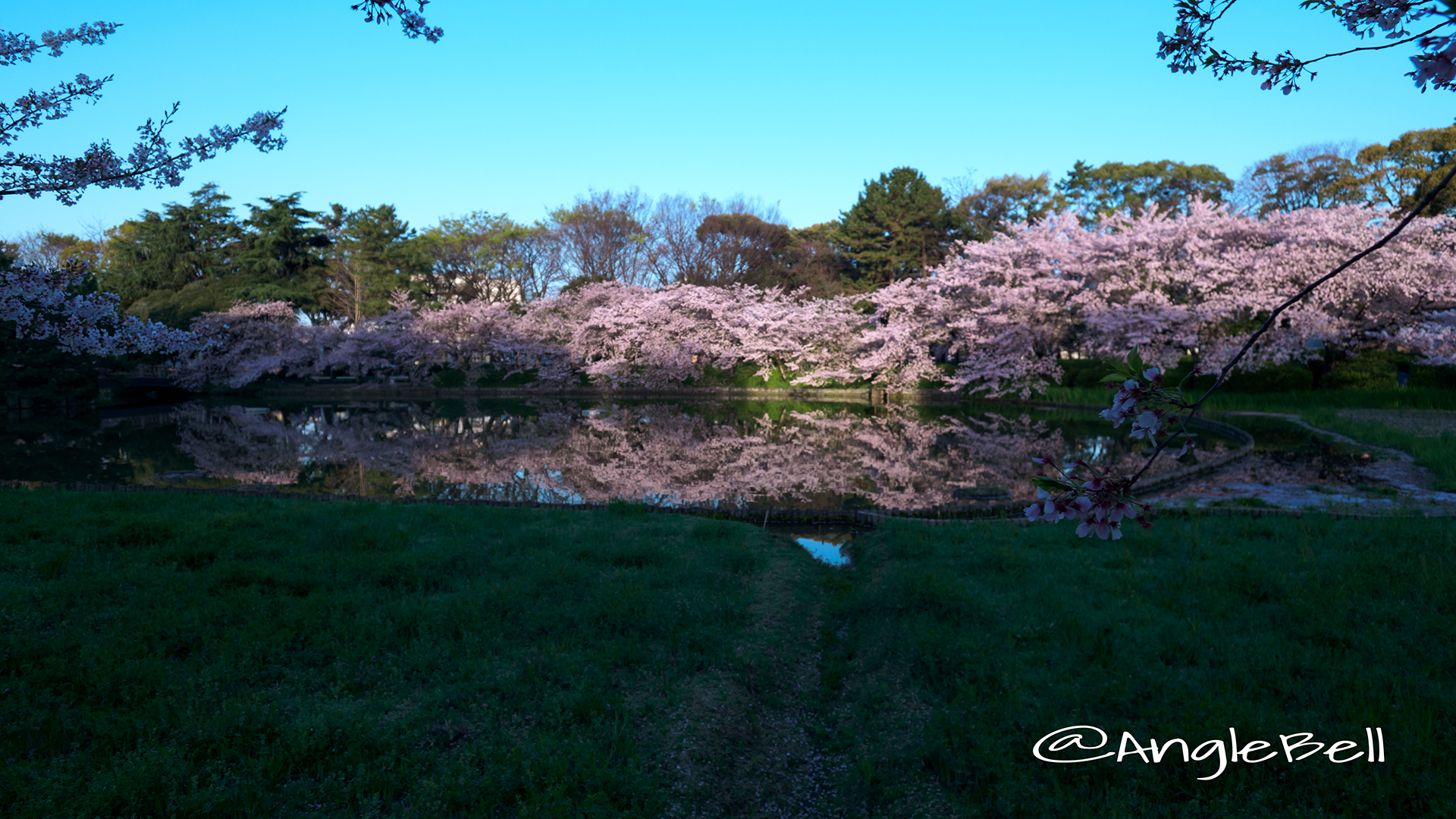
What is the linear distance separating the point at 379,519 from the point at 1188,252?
83.8 ft

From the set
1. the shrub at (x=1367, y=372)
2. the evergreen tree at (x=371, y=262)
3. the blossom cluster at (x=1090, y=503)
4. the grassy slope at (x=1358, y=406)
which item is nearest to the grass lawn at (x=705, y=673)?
the blossom cluster at (x=1090, y=503)

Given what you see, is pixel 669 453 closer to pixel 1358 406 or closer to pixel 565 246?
pixel 1358 406

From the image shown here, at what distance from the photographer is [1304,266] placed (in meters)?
21.2

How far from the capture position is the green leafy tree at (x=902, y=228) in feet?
142

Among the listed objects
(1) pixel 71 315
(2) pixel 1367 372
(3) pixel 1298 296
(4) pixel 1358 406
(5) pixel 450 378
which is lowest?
(4) pixel 1358 406

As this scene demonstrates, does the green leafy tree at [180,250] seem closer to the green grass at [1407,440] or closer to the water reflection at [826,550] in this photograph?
the water reflection at [826,550]

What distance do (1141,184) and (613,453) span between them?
46722 millimetres

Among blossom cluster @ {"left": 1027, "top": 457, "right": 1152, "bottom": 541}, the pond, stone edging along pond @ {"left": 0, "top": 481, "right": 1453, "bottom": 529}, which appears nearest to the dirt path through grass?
blossom cluster @ {"left": 1027, "top": 457, "right": 1152, "bottom": 541}

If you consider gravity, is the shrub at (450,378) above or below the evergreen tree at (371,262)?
below

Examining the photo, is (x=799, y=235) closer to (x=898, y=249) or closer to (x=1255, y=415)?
(x=898, y=249)

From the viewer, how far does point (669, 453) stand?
1652cm

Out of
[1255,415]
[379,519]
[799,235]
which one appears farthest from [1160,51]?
[799,235]

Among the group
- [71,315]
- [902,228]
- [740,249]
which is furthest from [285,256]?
[71,315]

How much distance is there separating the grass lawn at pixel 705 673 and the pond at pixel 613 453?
146 inches
